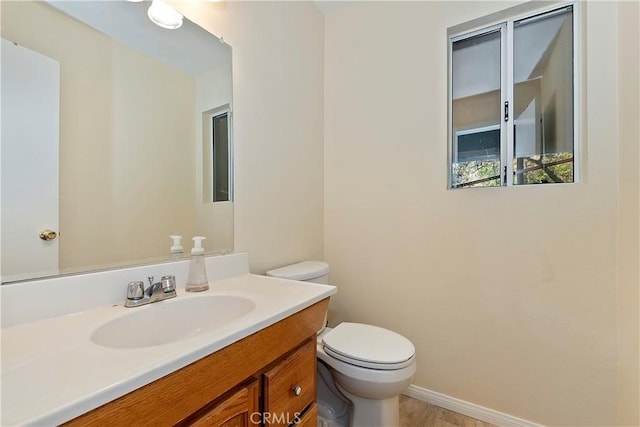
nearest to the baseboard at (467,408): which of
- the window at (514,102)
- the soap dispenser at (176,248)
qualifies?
the window at (514,102)

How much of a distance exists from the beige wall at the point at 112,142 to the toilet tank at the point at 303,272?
0.48 metres

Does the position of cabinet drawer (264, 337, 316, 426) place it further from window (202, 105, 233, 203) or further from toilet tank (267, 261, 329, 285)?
window (202, 105, 233, 203)

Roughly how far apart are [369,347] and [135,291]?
0.92 meters

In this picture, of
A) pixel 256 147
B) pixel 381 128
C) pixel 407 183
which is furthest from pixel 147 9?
pixel 407 183

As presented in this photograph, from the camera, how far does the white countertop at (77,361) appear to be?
0.39 meters

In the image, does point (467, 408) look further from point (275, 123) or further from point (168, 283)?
point (275, 123)

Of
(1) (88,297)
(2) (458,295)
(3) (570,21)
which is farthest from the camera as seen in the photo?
(2) (458,295)

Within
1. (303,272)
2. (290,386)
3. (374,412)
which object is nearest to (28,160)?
(290,386)

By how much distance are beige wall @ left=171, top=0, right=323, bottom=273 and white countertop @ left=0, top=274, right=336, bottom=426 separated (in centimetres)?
68

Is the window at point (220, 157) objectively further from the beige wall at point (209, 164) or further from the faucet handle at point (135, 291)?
the faucet handle at point (135, 291)

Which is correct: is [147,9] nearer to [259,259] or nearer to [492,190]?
[259,259]

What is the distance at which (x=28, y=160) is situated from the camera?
75cm

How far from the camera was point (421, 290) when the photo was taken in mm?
1636

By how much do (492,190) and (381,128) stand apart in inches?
27.5
